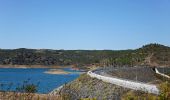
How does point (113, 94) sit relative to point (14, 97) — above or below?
below

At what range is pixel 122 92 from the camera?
168 ft

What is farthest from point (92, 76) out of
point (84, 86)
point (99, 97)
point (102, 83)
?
point (99, 97)

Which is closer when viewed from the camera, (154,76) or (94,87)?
(94,87)

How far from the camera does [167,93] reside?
1589 cm

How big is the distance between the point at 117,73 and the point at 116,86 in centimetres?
3964

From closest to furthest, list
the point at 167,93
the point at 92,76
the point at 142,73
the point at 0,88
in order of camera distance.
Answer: the point at 0,88 → the point at 167,93 → the point at 92,76 → the point at 142,73

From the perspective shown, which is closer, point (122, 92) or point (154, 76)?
point (122, 92)

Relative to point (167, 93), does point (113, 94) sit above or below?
below

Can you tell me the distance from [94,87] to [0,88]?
4947 centimetres

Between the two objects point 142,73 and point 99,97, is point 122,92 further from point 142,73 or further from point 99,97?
point 142,73

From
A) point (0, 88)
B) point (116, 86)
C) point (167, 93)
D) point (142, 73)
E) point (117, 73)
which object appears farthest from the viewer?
point (142, 73)

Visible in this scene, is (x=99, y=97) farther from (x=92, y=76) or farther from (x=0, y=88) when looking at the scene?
(x=0, y=88)

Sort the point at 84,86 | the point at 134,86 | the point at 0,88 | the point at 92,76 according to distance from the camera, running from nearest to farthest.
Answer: the point at 0,88 < the point at 134,86 < the point at 84,86 < the point at 92,76

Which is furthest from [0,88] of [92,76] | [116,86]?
[92,76]
